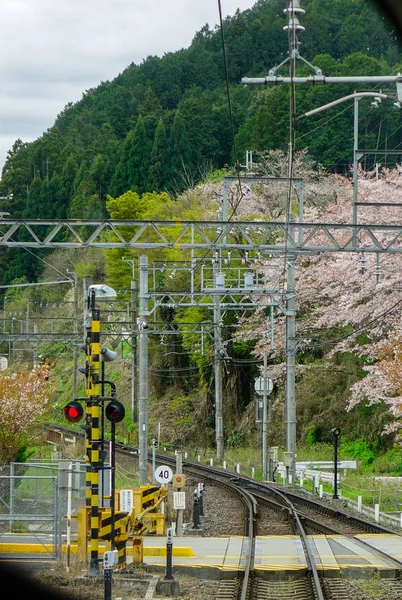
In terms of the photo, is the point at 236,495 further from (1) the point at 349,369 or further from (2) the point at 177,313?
(2) the point at 177,313

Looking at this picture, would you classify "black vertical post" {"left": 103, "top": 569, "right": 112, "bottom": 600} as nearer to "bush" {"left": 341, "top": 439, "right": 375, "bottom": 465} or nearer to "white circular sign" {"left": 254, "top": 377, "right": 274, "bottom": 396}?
"white circular sign" {"left": 254, "top": 377, "right": 274, "bottom": 396}

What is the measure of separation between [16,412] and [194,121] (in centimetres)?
4084

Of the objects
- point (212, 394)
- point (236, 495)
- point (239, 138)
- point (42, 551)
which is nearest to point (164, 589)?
point (42, 551)

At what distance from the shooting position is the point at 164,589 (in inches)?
415

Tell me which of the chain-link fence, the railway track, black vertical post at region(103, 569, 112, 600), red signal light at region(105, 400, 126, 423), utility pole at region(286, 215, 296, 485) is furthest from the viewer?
utility pole at region(286, 215, 296, 485)

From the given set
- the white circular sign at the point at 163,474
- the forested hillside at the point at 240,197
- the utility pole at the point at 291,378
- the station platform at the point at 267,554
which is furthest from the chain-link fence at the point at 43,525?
the utility pole at the point at 291,378

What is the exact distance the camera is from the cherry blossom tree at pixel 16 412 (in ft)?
74.1

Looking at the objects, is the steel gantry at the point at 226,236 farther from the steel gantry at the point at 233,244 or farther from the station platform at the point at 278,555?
the station platform at the point at 278,555

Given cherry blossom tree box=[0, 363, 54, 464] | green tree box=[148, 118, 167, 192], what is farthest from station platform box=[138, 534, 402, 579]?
green tree box=[148, 118, 167, 192]

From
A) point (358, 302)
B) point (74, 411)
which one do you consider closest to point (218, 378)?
point (358, 302)

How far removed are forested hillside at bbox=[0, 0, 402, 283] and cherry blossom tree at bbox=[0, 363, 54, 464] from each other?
669 inches

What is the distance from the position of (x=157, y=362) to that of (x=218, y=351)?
14.2m

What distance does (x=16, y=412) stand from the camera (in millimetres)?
23438

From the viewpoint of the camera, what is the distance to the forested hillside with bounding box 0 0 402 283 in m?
47.7
